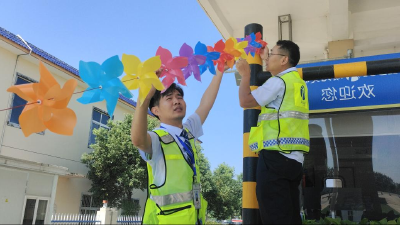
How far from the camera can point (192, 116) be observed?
2.41 metres

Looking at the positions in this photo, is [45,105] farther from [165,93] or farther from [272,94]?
[272,94]

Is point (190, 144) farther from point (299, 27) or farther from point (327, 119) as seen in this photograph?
point (299, 27)

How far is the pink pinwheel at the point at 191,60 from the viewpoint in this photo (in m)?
2.36

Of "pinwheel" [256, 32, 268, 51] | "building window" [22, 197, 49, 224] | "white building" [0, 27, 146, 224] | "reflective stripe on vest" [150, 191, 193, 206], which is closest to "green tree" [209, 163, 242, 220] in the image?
"white building" [0, 27, 146, 224]

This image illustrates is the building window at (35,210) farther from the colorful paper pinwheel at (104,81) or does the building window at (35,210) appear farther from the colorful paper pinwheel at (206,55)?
the colorful paper pinwheel at (104,81)

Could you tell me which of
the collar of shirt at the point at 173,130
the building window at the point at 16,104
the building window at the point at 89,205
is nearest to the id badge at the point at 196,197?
the collar of shirt at the point at 173,130

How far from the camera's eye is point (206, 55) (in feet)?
8.29

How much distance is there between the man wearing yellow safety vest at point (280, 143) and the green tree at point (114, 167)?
11.8 meters

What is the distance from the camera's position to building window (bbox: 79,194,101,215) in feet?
45.9

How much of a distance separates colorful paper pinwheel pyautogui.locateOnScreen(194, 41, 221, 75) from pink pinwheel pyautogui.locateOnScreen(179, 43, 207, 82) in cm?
5

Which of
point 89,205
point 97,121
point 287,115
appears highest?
point 97,121

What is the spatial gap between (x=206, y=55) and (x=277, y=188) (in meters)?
1.12

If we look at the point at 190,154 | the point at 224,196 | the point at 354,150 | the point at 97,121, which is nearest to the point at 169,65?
the point at 190,154

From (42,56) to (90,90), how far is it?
10.7 meters
